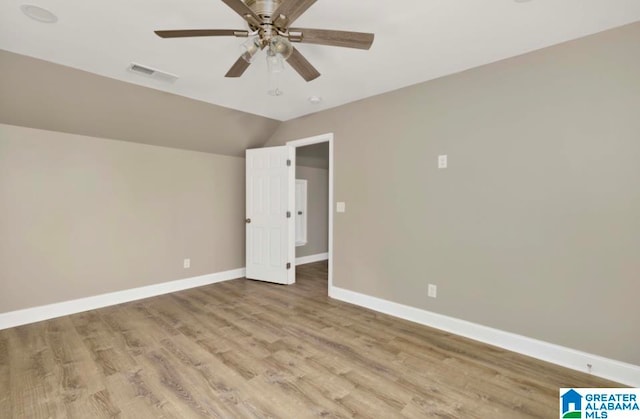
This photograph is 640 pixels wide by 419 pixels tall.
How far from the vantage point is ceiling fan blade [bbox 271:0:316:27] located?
1.48 meters

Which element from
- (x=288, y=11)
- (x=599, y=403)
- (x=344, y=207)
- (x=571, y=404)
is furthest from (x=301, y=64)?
(x=599, y=403)

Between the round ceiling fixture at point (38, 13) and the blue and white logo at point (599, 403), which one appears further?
the round ceiling fixture at point (38, 13)

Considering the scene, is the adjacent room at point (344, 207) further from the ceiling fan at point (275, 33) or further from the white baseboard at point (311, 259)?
the white baseboard at point (311, 259)

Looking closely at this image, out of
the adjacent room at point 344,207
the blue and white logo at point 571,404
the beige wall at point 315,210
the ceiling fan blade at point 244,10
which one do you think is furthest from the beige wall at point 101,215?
the blue and white logo at point 571,404

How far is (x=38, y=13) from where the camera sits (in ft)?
6.33

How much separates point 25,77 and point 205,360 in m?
2.89

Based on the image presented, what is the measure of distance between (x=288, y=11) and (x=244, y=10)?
0.22 metres

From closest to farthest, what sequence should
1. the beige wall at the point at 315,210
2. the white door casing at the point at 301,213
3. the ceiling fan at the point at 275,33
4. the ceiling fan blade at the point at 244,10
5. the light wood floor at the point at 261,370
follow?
1. the ceiling fan blade at the point at 244,10
2. the ceiling fan at the point at 275,33
3. the light wood floor at the point at 261,370
4. the white door casing at the point at 301,213
5. the beige wall at the point at 315,210

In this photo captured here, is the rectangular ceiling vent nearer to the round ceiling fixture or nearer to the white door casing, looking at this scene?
the round ceiling fixture

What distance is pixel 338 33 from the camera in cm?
170

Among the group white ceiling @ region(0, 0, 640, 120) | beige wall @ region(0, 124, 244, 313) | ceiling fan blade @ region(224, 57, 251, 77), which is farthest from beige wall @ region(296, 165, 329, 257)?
ceiling fan blade @ region(224, 57, 251, 77)

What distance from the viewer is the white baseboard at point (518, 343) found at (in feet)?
6.84

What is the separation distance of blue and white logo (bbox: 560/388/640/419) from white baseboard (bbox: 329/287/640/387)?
0.42ft

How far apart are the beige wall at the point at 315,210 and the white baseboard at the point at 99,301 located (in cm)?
183
